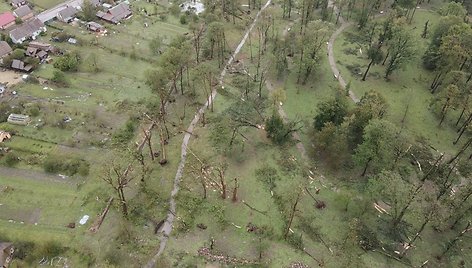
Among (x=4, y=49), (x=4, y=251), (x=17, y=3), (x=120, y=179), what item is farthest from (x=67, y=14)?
(x=4, y=251)

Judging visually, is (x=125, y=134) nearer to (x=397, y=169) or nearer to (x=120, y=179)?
(x=120, y=179)

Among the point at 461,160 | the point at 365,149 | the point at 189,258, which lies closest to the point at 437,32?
the point at 461,160

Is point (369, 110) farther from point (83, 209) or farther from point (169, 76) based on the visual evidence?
point (83, 209)

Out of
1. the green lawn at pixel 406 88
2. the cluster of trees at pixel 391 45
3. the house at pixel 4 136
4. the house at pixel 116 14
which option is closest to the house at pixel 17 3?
the house at pixel 116 14

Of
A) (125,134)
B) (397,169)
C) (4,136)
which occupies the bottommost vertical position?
(4,136)

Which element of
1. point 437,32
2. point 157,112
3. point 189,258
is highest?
point 437,32

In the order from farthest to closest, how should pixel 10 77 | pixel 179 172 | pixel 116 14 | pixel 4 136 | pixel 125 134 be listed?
pixel 116 14, pixel 10 77, pixel 125 134, pixel 4 136, pixel 179 172
